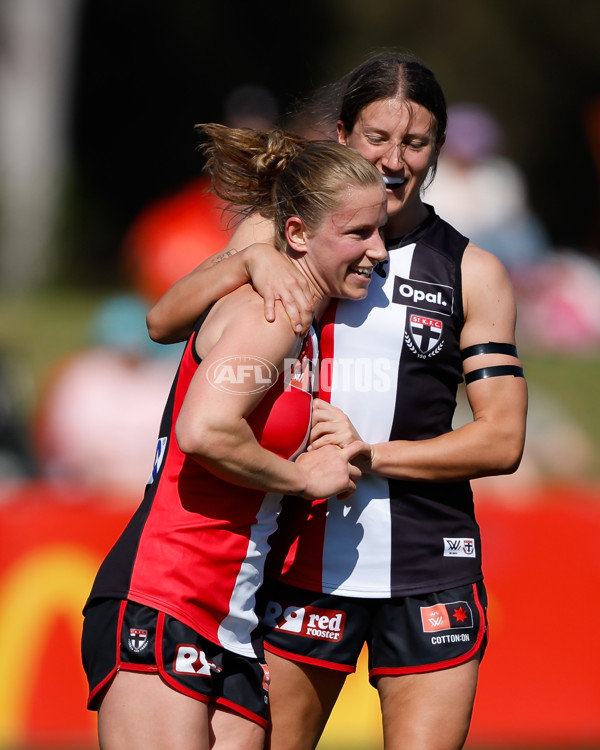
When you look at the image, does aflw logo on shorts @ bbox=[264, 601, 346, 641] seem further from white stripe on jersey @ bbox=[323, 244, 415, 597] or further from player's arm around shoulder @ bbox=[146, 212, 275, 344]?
player's arm around shoulder @ bbox=[146, 212, 275, 344]

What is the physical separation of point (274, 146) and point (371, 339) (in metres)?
0.63

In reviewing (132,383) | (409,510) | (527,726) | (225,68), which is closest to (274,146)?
(409,510)

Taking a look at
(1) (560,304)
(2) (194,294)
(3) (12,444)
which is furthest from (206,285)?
(1) (560,304)

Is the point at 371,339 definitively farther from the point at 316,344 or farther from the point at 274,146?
the point at 274,146

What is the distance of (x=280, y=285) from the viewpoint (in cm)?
290

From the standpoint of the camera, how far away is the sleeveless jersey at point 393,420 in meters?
3.27

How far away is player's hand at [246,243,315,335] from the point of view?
9.38 feet

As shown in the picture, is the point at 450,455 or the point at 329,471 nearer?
the point at 329,471

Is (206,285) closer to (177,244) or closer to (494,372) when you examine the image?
(494,372)

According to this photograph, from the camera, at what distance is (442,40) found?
1678cm

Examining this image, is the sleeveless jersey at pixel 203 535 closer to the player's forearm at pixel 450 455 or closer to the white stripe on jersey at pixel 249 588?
the white stripe on jersey at pixel 249 588

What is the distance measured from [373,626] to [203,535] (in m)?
0.76

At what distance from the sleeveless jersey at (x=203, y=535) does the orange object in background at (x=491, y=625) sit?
9.14ft

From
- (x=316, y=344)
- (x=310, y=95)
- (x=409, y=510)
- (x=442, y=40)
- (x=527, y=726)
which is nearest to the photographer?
(x=316, y=344)
